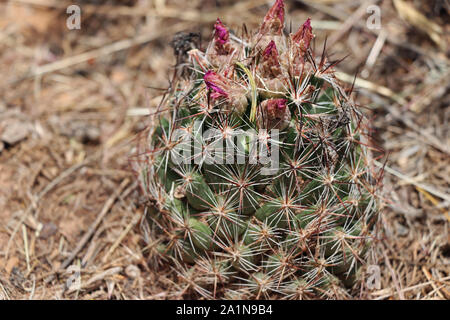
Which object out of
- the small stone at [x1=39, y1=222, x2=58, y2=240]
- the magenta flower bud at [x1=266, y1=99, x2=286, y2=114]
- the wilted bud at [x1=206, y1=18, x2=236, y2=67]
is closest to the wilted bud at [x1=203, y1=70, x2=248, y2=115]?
the magenta flower bud at [x1=266, y1=99, x2=286, y2=114]

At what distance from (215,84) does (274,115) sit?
0.32m

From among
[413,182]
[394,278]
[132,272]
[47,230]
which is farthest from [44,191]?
[413,182]

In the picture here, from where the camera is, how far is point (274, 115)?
2.18 metres

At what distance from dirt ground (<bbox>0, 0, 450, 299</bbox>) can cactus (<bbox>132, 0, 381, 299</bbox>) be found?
0.36m

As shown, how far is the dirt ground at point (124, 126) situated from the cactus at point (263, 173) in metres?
0.36

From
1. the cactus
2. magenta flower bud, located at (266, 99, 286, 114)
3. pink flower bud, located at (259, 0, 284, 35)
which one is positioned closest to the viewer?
magenta flower bud, located at (266, 99, 286, 114)

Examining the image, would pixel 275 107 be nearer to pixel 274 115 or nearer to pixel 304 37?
pixel 274 115

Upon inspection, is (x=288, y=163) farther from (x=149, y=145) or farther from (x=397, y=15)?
(x=397, y=15)

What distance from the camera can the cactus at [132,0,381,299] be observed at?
2.24 meters

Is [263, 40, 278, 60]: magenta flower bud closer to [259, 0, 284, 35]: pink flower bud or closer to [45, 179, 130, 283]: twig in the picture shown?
[259, 0, 284, 35]: pink flower bud

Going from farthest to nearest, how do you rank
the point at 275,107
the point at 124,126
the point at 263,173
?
the point at 124,126 → the point at 263,173 → the point at 275,107

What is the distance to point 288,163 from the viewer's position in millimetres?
2268

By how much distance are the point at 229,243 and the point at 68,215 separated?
4.41 ft
